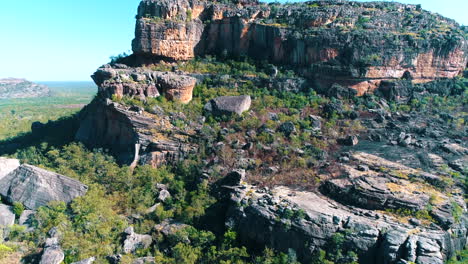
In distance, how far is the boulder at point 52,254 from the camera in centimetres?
1700

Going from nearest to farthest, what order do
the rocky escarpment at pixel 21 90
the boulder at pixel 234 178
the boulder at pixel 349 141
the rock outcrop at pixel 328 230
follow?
the rock outcrop at pixel 328 230
the boulder at pixel 234 178
the boulder at pixel 349 141
the rocky escarpment at pixel 21 90

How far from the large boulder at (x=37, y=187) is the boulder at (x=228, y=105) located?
13.7 metres

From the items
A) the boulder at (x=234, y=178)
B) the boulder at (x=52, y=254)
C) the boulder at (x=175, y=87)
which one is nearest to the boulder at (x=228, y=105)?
the boulder at (x=175, y=87)

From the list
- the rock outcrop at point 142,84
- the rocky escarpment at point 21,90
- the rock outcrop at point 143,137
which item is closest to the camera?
the rock outcrop at point 143,137

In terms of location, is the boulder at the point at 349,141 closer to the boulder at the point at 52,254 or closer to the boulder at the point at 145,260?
the boulder at the point at 145,260

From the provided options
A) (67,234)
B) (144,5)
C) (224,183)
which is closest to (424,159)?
(224,183)

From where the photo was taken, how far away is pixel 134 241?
19.6 meters

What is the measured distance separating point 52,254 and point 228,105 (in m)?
19.2

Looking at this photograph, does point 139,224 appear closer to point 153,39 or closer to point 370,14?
point 153,39

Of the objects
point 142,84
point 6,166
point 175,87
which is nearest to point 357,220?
point 175,87

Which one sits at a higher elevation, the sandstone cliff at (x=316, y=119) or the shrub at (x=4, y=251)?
the sandstone cliff at (x=316, y=119)

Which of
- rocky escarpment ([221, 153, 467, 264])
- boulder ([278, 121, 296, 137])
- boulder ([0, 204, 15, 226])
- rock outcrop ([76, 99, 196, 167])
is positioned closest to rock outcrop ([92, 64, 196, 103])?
rock outcrop ([76, 99, 196, 167])

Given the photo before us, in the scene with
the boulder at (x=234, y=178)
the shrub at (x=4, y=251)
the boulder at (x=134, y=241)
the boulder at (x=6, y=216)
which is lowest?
the boulder at (x=134, y=241)

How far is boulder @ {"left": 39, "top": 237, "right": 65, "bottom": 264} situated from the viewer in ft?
55.8
